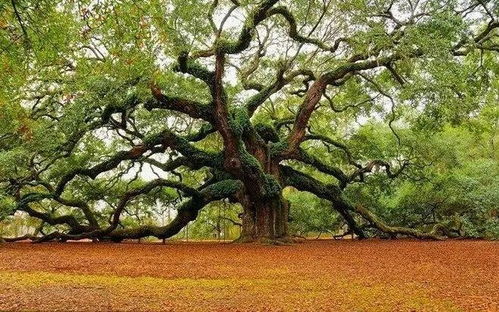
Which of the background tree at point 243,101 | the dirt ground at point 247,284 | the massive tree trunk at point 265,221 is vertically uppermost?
the background tree at point 243,101

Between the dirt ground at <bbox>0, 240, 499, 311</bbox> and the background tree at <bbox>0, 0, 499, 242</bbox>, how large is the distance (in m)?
3.31

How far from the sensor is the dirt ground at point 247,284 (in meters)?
4.88

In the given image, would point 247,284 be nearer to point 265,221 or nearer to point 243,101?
point 265,221

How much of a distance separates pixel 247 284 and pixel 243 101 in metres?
12.2

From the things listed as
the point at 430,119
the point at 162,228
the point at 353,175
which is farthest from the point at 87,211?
the point at 430,119

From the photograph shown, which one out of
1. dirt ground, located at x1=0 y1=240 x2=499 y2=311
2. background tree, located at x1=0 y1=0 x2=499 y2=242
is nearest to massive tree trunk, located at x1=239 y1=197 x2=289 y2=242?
background tree, located at x1=0 y1=0 x2=499 y2=242

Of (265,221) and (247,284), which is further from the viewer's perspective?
(265,221)

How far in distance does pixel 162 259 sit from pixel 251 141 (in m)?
7.11

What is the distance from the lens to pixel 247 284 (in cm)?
642

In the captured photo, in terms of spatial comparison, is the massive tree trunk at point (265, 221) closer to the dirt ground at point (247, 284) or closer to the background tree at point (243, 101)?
the background tree at point (243, 101)

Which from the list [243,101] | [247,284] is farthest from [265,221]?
[247,284]

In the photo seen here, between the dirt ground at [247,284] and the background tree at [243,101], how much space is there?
10.8 ft

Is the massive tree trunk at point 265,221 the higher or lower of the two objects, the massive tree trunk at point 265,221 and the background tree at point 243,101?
the lower

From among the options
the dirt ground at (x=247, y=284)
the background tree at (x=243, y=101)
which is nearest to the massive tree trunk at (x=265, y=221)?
the background tree at (x=243, y=101)
